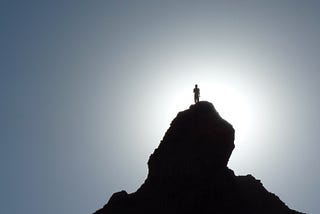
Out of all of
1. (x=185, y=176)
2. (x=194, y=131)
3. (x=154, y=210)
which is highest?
(x=194, y=131)

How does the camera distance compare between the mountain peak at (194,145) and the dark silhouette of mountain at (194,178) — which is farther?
the mountain peak at (194,145)

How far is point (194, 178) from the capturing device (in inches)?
2827

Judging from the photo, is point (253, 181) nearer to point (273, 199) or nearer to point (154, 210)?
point (273, 199)

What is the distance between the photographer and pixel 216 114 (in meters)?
77.1

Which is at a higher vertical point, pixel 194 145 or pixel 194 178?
pixel 194 145

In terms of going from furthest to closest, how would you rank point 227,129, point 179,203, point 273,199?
1. point 273,199
2. point 227,129
3. point 179,203

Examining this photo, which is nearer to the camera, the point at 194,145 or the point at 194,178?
the point at 194,178

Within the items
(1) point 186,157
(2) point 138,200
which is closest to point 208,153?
(1) point 186,157

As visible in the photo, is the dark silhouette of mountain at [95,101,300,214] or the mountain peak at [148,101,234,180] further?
the mountain peak at [148,101,234,180]

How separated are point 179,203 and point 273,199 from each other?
19231mm

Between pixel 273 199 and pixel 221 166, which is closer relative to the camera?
pixel 221 166

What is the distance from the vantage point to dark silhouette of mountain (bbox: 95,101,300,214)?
71938mm

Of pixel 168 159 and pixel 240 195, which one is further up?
pixel 168 159

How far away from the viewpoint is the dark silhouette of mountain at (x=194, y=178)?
Result: 71.9m
